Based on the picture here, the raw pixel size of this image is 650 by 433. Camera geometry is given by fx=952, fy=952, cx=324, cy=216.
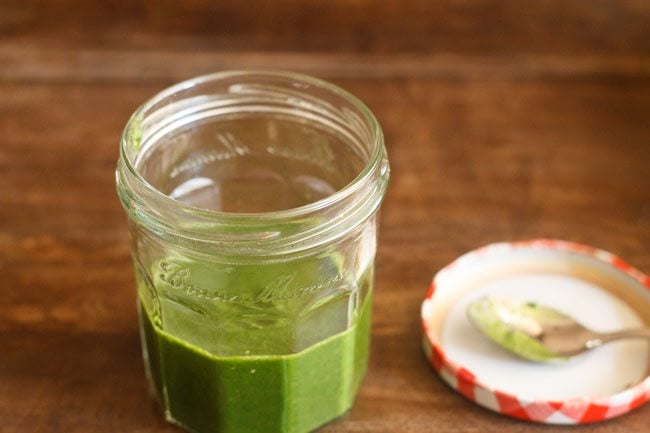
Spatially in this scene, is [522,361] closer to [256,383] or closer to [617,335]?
[617,335]

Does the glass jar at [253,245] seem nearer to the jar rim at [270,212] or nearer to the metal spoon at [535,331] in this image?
the jar rim at [270,212]

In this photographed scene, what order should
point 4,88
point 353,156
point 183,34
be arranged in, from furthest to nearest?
point 183,34 → point 4,88 → point 353,156

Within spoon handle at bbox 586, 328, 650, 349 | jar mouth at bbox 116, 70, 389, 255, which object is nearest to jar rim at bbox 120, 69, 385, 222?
jar mouth at bbox 116, 70, 389, 255

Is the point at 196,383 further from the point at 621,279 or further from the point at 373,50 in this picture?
the point at 373,50

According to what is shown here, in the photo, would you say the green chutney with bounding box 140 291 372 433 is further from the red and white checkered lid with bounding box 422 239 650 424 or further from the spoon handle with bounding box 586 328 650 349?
the spoon handle with bounding box 586 328 650 349

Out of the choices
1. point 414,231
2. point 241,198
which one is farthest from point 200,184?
point 414,231

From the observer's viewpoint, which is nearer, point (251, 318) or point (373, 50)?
point (251, 318)

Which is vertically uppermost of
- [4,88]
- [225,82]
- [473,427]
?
[225,82]

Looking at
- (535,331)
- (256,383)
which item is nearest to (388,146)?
(535,331)

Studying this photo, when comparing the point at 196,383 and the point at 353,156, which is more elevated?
the point at 353,156
